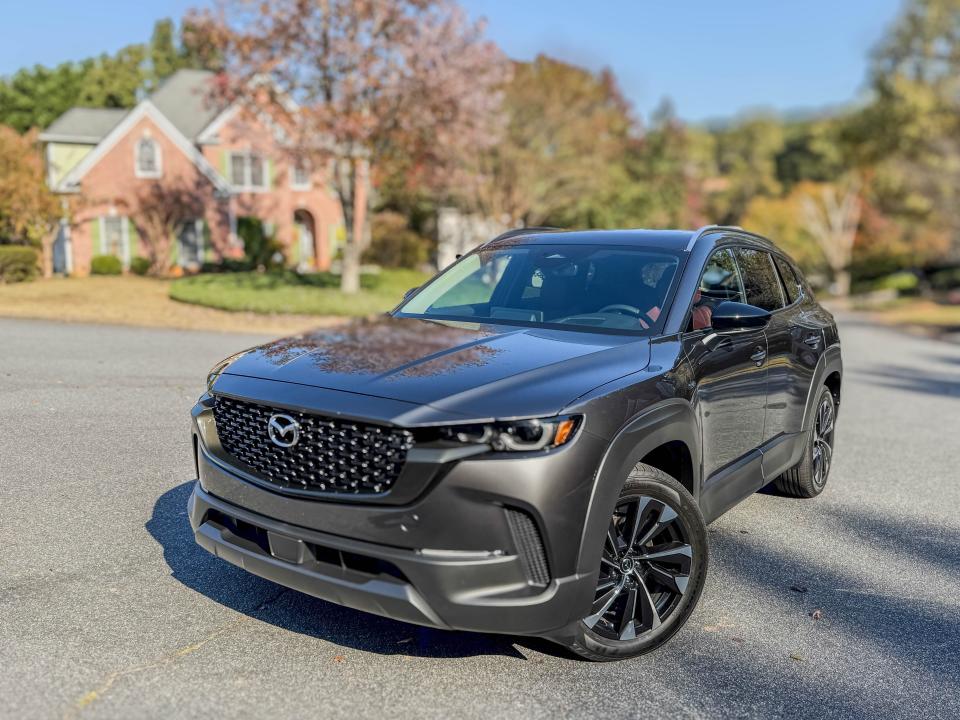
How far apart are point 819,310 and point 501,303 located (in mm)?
2819

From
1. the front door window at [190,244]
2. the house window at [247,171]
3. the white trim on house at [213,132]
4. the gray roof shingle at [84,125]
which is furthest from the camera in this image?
the house window at [247,171]

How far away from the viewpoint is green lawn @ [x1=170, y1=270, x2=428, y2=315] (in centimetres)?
1950

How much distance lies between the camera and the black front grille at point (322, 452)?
3.26m

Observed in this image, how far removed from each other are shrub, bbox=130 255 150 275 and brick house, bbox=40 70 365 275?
1.21 m

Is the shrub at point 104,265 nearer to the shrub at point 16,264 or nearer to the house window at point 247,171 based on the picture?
the house window at point 247,171

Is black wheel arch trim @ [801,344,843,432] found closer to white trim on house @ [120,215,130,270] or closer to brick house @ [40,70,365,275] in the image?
brick house @ [40,70,365,275]

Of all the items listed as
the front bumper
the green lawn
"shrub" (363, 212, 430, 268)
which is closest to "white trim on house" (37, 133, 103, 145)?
"shrub" (363, 212, 430, 268)

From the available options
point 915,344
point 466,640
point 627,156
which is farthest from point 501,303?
point 627,156

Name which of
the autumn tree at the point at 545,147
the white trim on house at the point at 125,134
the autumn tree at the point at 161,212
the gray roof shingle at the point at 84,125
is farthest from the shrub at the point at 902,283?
the gray roof shingle at the point at 84,125

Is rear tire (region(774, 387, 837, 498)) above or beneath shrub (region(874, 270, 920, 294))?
above

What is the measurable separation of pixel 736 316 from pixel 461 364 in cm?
152

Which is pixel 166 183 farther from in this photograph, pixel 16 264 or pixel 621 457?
pixel 621 457

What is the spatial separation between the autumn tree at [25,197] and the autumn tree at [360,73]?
8.36m

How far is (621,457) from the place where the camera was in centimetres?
348
